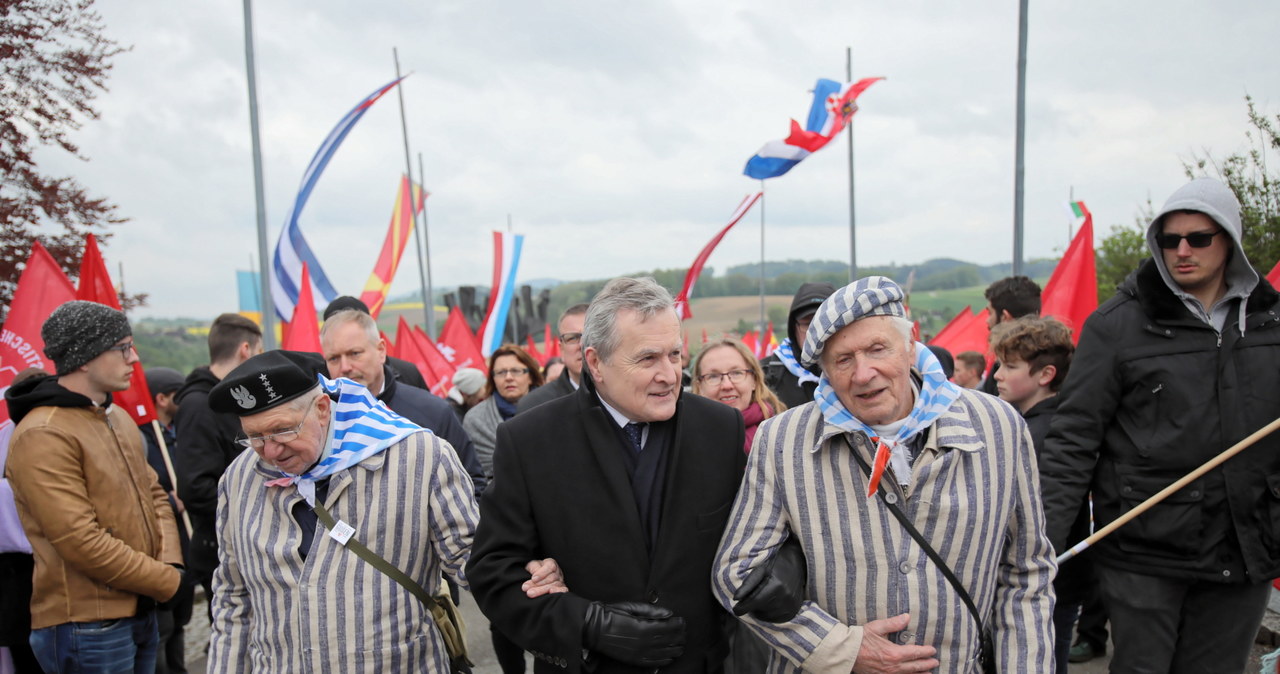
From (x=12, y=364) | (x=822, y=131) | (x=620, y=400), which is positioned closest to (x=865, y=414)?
(x=620, y=400)

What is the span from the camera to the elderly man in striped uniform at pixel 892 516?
2.06 metres

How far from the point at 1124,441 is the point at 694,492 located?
1.73 m

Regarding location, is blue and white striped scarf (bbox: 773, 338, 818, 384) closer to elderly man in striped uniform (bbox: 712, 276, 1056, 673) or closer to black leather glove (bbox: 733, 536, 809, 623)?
elderly man in striped uniform (bbox: 712, 276, 1056, 673)

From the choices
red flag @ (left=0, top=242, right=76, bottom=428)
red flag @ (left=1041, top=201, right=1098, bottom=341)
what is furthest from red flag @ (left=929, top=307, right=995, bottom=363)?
red flag @ (left=0, top=242, right=76, bottom=428)

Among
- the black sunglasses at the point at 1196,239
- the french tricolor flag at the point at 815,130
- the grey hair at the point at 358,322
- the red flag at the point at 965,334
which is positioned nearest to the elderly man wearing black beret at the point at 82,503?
the grey hair at the point at 358,322

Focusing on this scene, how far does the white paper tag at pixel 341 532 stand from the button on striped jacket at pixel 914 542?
106cm

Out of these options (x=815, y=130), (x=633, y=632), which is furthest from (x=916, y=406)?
(x=815, y=130)

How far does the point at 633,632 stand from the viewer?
208 centimetres

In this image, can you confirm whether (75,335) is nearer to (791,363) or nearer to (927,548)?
(927,548)

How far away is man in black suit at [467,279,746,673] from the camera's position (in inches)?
85.7

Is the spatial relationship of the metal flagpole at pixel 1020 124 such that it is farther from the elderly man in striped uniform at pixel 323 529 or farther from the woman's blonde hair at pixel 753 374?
the elderly man in striped uniform at pixel 323 529

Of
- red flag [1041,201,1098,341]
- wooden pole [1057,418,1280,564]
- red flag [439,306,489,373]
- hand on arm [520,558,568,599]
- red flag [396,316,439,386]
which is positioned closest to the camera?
hand on arm [520,558,568,599]

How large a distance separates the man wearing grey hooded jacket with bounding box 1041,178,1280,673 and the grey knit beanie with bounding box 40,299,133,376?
3689 mm

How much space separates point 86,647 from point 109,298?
2.55 metres
